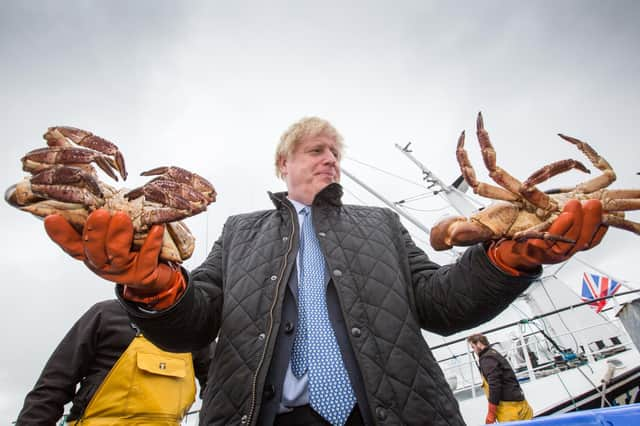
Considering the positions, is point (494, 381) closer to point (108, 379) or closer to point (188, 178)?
point (108, 379)

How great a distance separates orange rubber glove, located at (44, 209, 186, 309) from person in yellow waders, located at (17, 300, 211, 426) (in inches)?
59.3

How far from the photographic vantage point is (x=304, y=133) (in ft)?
9.12

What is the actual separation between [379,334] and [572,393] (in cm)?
819

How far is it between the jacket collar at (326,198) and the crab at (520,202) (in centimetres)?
87

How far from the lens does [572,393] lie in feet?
22.9

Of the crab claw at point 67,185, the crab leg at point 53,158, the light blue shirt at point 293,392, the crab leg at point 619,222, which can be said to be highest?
the crab leg at point 53,158

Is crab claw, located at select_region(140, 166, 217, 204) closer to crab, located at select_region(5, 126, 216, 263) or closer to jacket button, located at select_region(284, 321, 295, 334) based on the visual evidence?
crab, located at select_region(5, 126, 216, 263)

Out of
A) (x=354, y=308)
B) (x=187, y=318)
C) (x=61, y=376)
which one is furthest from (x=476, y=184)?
(x=61, y=376)

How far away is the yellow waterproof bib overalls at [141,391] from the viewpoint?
2201 millimetres

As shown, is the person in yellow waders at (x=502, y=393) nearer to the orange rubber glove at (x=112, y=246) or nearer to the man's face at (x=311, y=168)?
the man's face at (x=311, y=168)

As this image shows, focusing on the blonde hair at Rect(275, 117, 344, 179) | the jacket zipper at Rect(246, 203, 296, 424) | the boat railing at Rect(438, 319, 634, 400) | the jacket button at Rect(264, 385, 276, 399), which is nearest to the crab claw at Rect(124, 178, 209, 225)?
the jacket zipper at Rect(246, 203, 296, 424)

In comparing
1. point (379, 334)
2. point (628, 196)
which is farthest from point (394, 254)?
point (628, 196)

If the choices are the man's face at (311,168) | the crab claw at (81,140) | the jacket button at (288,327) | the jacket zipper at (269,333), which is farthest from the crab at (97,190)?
the man's face at (311,168)

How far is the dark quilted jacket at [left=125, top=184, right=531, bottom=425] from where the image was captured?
137 centimetres
